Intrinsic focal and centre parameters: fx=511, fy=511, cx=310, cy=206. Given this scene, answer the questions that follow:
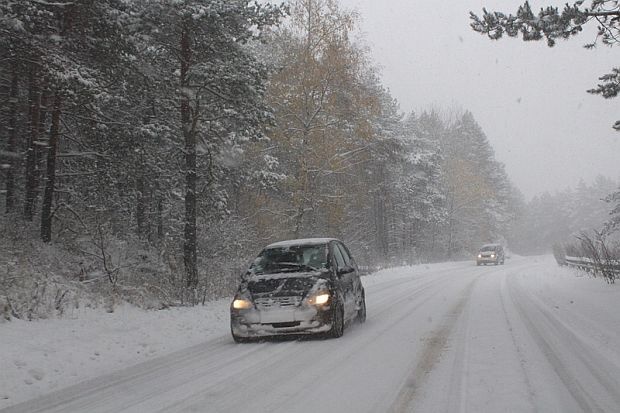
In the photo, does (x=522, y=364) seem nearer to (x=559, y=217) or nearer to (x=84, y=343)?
(x=84, y=343)

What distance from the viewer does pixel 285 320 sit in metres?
8.32

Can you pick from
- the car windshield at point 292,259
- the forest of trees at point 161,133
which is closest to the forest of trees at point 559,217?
the forest of trees at point 161,133

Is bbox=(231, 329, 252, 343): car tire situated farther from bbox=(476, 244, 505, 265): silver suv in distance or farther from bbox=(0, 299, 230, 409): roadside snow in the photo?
bbox=(476, 244, 505, 265): silver suv in distance

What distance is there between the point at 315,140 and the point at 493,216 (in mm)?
48092

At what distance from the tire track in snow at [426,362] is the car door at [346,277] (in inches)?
66.1

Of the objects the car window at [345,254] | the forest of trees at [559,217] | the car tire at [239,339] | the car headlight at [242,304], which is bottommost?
the car tire at [239,339]

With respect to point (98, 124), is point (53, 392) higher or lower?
lower

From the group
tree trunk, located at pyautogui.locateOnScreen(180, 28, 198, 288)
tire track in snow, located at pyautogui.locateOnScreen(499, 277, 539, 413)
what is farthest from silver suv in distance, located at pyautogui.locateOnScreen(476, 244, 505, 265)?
tree trunk, located at pyautogui.locateOnScreen(180, 28, 198, 288)

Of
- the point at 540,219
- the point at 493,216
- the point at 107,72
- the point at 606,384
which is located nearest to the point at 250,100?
the point at 107,72

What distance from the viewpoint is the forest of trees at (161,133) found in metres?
12.8

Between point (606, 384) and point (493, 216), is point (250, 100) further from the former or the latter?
point (493, 216)

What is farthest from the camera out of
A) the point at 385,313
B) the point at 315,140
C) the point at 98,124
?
the point at 315,140

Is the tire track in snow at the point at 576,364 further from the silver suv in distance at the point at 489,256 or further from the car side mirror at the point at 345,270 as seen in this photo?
the silver suv in distance at the point at 489,256

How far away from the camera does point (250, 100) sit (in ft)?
48.9
